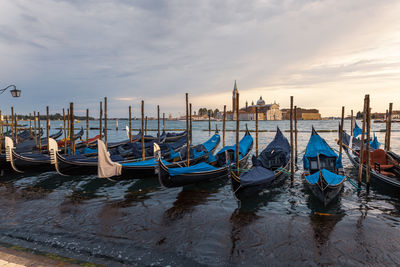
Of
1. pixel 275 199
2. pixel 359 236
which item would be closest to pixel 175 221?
pixel 275 199

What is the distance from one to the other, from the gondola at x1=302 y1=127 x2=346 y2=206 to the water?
502 mm

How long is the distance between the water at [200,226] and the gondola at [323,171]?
502 millimetres

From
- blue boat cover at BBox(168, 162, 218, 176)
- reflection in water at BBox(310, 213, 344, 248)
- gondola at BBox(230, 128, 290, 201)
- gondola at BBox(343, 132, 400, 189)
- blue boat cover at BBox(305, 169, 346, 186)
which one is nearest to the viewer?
reflection in water at BBox(310, 213, 344, 248)

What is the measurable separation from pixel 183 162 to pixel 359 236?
7.58 meters

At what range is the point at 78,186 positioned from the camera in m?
9.95

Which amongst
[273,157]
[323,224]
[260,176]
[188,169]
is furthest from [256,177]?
[273,157]

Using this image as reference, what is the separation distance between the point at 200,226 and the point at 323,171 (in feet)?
16.3

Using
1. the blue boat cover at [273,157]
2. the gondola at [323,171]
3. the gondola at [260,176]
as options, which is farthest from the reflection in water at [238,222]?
the blue boat cover at [273,157]

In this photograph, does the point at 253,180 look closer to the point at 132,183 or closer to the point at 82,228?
the point at 82,228

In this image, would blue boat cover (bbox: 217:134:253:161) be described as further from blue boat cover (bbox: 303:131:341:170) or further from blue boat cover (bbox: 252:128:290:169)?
blue boat cover (bbox: 303:131:341:170)

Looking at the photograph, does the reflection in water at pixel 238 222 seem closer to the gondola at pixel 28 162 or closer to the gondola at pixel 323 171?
the gondola at pixel 323 171

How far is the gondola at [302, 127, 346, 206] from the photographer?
7332 millimetres

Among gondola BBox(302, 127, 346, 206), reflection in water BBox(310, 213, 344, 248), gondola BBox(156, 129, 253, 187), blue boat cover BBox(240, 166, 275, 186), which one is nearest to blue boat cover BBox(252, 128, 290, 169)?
gondola BBox(302, 127, 346, 206)

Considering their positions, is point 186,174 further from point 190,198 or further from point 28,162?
point 28,162
